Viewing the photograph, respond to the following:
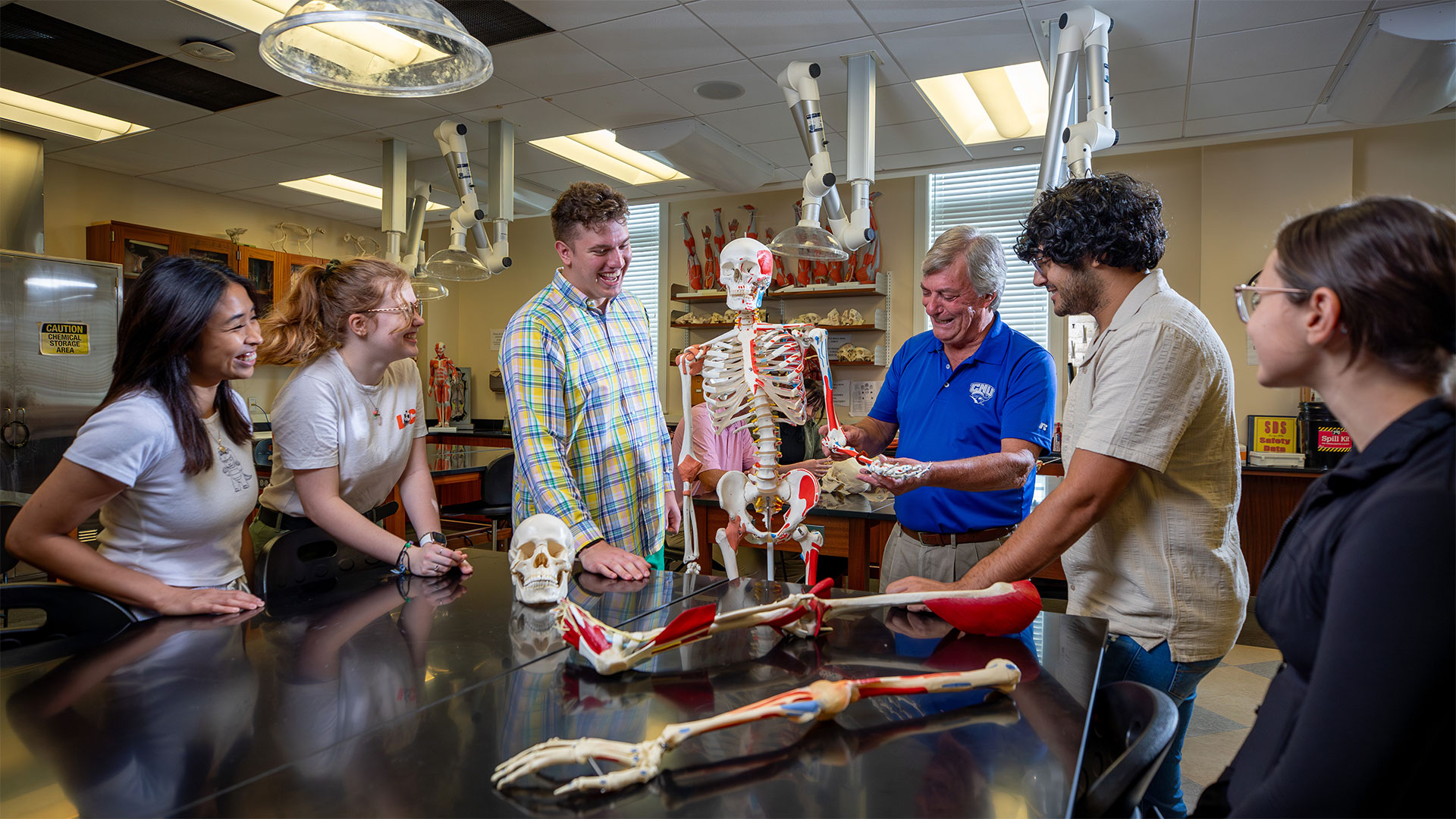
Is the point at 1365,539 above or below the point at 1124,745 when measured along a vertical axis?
above

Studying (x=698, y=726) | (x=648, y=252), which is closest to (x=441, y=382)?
(x=648, y=252)

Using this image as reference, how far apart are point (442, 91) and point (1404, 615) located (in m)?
2.39

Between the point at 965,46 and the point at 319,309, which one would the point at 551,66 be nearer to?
the point at 965,46

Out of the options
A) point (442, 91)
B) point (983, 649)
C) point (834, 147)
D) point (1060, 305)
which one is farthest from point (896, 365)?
point (834, 147)

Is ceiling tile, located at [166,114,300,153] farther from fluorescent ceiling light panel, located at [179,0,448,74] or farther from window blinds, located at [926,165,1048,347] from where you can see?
window blinds, located at [926,165,1048,347]

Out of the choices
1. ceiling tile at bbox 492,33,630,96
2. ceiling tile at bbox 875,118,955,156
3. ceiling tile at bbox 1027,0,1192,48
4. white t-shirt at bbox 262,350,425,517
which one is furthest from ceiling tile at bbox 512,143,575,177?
white t-shirt at bbox 262,350,425,517

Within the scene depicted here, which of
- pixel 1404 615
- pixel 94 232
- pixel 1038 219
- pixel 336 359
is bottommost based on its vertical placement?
pixel 1404 615

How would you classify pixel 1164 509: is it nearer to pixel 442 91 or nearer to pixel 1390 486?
pixel 1390 486

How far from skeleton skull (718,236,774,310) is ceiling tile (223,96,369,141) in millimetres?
4215

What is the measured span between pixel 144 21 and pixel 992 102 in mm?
4957

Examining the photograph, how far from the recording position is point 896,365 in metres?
2.64

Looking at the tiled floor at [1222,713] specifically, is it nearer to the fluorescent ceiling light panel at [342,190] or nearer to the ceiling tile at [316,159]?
the ceiling tile at [316,159]

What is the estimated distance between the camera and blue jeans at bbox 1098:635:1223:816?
1.55 meters

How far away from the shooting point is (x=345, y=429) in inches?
82.1
